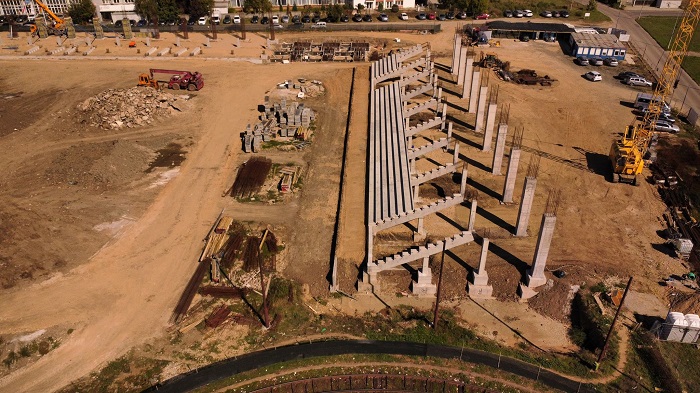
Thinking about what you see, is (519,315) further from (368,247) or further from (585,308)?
(368,247)

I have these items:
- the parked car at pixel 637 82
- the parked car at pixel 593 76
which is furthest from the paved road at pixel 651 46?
the parked car at pixel 593 76

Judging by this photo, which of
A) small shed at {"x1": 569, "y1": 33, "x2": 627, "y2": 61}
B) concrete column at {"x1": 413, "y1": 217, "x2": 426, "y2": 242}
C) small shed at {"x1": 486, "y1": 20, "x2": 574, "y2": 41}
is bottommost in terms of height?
concrete column at {"x1": 413, "y1": 217, "x2": 426, "y2": 242}

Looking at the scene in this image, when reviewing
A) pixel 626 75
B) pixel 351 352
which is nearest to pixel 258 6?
pixel 626 75

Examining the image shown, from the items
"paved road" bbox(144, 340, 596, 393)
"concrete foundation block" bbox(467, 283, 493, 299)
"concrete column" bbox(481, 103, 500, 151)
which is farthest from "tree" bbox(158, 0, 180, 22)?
"concrete foundation block" bbox(467, 283, 493, 299)

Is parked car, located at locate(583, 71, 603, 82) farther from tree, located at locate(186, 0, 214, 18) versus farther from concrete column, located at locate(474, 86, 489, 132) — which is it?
tree, located at locate(186, 0, 214, 18)

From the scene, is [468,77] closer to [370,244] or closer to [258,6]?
[370,244]

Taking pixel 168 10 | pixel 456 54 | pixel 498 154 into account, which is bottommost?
pixel 498 154

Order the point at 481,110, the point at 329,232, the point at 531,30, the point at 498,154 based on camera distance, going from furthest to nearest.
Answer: the point at 531,30 → the point at 481,110 → the point at 498,154 → the point at 329,232

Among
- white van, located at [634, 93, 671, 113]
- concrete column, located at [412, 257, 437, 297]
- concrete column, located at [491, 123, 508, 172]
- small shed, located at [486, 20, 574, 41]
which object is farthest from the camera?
small shed, located at [486, 20, 574, 41]
